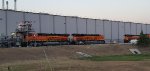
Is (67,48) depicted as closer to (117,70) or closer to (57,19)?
(57,19)

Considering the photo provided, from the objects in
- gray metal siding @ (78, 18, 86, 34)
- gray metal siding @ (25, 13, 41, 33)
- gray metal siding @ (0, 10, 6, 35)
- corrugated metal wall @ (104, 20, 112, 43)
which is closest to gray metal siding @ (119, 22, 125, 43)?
corrugated metal wall @ (104, 20, 112, 43)

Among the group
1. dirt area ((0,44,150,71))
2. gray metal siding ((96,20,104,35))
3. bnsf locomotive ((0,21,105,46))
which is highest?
gray metal siding ((96,20,104,35))

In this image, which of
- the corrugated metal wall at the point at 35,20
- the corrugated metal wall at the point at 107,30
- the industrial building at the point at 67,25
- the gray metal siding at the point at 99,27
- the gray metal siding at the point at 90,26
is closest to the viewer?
the industrial building at the point at 67,25

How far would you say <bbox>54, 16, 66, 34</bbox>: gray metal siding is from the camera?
3290 inches

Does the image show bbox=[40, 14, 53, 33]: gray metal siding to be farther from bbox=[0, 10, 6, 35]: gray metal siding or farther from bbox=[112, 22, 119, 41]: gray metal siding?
bbox=[112, 22, 119, 41]: gray metal siding

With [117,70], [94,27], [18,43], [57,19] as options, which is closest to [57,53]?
[18,43]

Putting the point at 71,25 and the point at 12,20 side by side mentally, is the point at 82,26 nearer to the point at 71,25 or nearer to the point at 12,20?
the point at 71,25

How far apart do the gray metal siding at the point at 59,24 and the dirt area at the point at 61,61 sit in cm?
1555

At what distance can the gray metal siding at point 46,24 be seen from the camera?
78675 mm

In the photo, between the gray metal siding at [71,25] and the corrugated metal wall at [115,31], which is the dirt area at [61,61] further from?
the corrugated metal wall at [115,31]

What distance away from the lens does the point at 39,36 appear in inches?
2721

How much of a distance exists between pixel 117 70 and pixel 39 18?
46.1m

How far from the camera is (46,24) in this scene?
80250 millimetres

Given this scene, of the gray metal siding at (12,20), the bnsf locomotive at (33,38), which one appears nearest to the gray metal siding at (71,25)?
the bnsf locomotive at (33,38)
